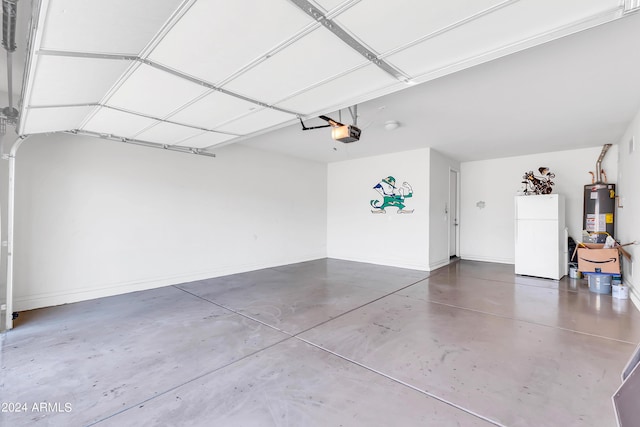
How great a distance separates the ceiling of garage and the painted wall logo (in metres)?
2.72

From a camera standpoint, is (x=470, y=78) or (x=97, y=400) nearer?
(x=97, y=400)

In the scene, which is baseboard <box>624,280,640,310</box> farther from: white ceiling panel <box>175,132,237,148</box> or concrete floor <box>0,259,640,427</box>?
white ceiling panel <box>175,132,237,148</box>

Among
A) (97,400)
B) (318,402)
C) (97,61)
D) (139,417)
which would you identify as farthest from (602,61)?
(97,400)

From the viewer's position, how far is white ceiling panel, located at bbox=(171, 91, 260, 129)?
9.17ft

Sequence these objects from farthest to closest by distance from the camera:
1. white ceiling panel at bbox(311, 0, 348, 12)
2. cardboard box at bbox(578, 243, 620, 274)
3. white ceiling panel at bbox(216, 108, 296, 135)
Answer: cardboard box at bbox(578, 243, 620, 274) → white ceiling panel at bbox(216, 108, 296, 135) → white ceiling panel at bbox(311, 0, 348, 12)

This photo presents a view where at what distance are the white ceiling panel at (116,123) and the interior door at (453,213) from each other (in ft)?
21.7

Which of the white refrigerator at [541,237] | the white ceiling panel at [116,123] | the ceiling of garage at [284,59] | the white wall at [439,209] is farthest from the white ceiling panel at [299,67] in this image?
the white refrigerator at [541,237]

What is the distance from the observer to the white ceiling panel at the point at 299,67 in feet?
6.18

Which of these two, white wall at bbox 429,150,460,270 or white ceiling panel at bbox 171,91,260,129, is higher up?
white ceiling panel at bbox 171,91,260,129

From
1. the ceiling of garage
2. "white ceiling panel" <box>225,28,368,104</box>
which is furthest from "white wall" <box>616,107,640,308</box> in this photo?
"white ceiling panel" <box>225,28,368,104</box>

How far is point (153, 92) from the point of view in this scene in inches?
101

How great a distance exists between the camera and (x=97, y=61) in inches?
76.0

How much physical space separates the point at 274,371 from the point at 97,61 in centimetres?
258

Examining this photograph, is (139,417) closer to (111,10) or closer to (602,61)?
(111,10)
